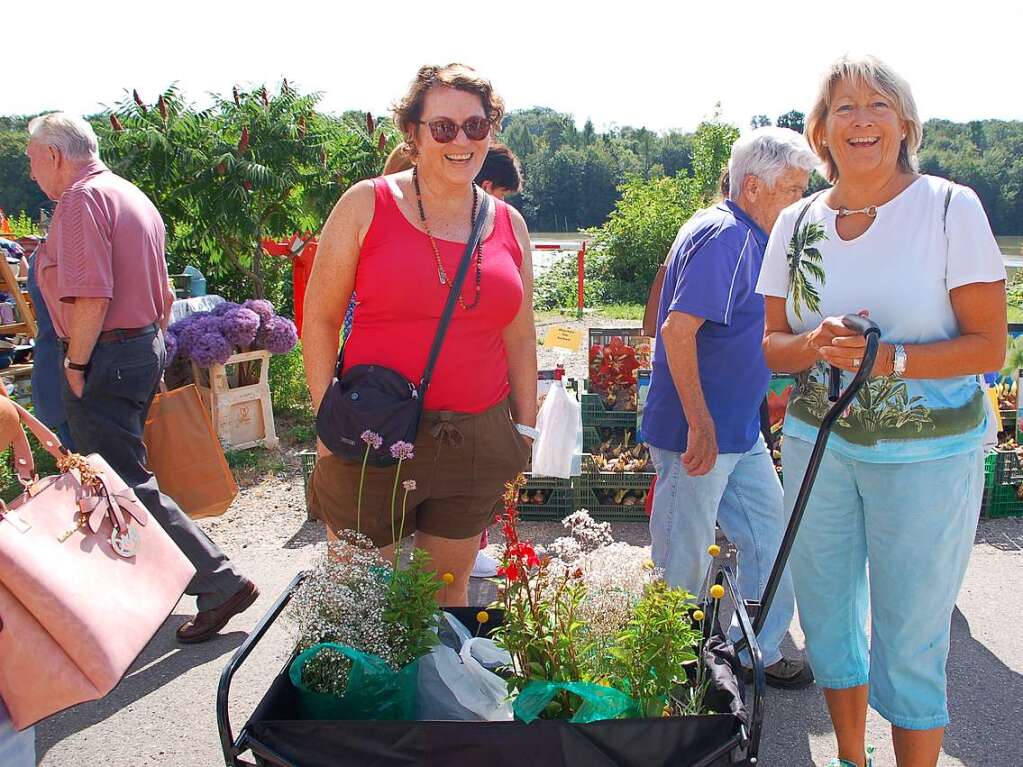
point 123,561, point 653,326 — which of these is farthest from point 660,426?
point 123,561

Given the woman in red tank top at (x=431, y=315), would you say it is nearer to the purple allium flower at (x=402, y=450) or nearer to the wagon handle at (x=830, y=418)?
the purple allium flower at (x=402, y=450)

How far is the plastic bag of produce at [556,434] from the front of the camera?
14.9 feet

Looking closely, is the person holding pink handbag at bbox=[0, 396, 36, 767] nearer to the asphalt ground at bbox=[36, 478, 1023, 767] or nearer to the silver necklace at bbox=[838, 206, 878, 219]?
the asphalt ground at bbox=[36, 478, 1023, 767]

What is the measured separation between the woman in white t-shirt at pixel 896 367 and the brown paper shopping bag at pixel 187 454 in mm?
3184

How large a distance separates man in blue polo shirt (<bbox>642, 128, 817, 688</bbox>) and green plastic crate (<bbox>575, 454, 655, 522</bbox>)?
1.69 m

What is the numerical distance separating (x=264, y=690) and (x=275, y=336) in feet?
11.8

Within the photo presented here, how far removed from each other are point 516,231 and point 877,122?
3.64 feet

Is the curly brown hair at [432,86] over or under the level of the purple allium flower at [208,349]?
over

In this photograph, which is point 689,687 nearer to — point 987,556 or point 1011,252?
point 987,556

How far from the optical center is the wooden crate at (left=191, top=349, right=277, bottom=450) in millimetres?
6203

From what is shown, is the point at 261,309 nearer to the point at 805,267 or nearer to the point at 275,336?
the point at 275,336

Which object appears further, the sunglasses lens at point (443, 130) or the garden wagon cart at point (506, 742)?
the sunglasses lens at point (443, 130)

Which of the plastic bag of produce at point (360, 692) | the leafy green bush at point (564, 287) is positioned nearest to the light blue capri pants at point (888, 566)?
the plastic bag of produce at point (360, 692)

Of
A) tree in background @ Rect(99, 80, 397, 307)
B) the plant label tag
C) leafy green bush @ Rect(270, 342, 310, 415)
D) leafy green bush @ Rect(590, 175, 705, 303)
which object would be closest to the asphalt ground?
the plant label tag
